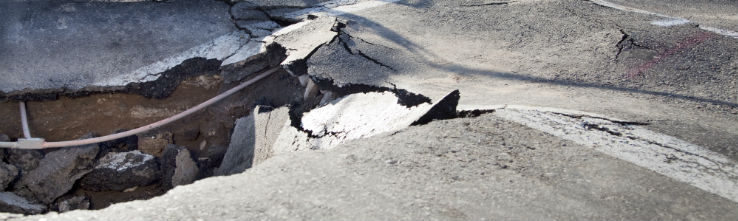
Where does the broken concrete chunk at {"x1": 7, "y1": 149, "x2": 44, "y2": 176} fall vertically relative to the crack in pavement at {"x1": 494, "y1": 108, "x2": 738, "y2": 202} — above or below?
below

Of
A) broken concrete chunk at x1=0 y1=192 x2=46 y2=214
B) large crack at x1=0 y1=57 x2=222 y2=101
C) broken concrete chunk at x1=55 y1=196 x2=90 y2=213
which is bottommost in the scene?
broken concrete chunk at x1=55 y1=196 x2=90 y2=213

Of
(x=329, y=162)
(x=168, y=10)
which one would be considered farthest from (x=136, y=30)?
(x=329, y=162)

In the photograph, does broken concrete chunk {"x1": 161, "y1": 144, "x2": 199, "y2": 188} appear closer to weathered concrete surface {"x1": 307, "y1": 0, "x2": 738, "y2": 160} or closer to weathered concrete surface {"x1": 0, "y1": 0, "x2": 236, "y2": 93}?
weathered concrete surface {"x1": 0, "y1": 0, "x2": 236, "y2": 93}

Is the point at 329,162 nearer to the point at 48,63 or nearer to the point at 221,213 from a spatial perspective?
the point at 221,213

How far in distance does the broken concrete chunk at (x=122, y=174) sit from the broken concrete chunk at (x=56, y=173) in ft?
0.29

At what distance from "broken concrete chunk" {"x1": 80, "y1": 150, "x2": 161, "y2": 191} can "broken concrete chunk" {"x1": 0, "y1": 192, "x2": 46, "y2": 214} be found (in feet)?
1.35

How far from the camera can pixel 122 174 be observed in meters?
4.38

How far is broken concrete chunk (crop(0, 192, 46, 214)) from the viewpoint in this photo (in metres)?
3.90

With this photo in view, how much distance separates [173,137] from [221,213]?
117 inches

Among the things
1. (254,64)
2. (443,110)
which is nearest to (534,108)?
(443,110)

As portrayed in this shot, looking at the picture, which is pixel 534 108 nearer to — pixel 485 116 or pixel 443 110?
pixel 485 116

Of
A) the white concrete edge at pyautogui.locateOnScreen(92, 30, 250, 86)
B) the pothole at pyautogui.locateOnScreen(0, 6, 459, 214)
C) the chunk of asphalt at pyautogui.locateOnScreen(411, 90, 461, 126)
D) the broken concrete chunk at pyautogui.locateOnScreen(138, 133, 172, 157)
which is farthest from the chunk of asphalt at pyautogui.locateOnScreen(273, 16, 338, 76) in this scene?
the chunk of asphalt at pyautogui.locateOnScreen(411, 90, 461, 126)

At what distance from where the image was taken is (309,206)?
7.36ft

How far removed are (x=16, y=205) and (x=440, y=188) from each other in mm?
3206
